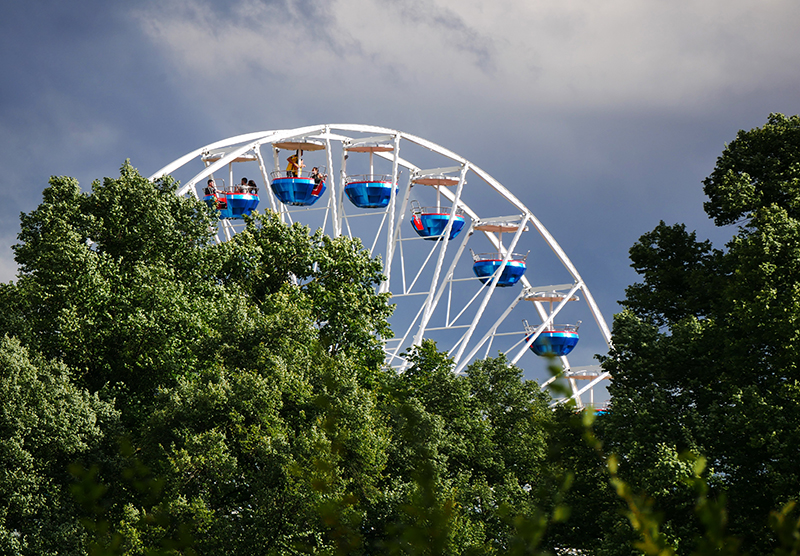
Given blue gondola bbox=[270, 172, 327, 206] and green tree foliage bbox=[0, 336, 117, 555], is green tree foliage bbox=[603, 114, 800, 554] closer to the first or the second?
green tree foliage bbox=[0, 336, 117, 555]

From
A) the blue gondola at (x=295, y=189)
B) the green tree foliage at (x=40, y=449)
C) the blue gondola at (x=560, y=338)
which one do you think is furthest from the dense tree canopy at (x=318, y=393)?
the blue gondola at (x=560, y=338)

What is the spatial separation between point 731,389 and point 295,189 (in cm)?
2562

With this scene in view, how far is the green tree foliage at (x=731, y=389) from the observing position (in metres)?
18.6

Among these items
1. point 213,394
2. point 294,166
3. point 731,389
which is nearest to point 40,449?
point 213,394

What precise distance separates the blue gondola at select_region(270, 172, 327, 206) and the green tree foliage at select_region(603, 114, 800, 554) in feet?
68.4

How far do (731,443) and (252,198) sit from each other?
98.2 feet

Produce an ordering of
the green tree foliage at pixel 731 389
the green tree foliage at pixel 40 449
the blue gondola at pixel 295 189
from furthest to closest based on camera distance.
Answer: the blue gondola at pixel 295 189, the green tree foliage at pixel 40 449, the green tree foliage at pixel 731 389

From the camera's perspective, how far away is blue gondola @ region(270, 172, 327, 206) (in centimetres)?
4100

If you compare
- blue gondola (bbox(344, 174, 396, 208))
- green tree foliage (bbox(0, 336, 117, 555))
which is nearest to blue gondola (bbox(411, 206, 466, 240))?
blue gondola (bbox(344, 174, 396, 208))

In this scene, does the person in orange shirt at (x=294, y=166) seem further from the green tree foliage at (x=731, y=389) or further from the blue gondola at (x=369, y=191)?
the green tree foliage at (x=731, y=389)

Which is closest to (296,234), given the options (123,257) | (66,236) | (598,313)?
(123,257)

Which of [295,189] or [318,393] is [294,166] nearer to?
[295,189]

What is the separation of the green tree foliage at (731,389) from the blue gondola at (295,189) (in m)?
20.8

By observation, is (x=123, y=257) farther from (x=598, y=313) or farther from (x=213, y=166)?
(x=598, y=313)
